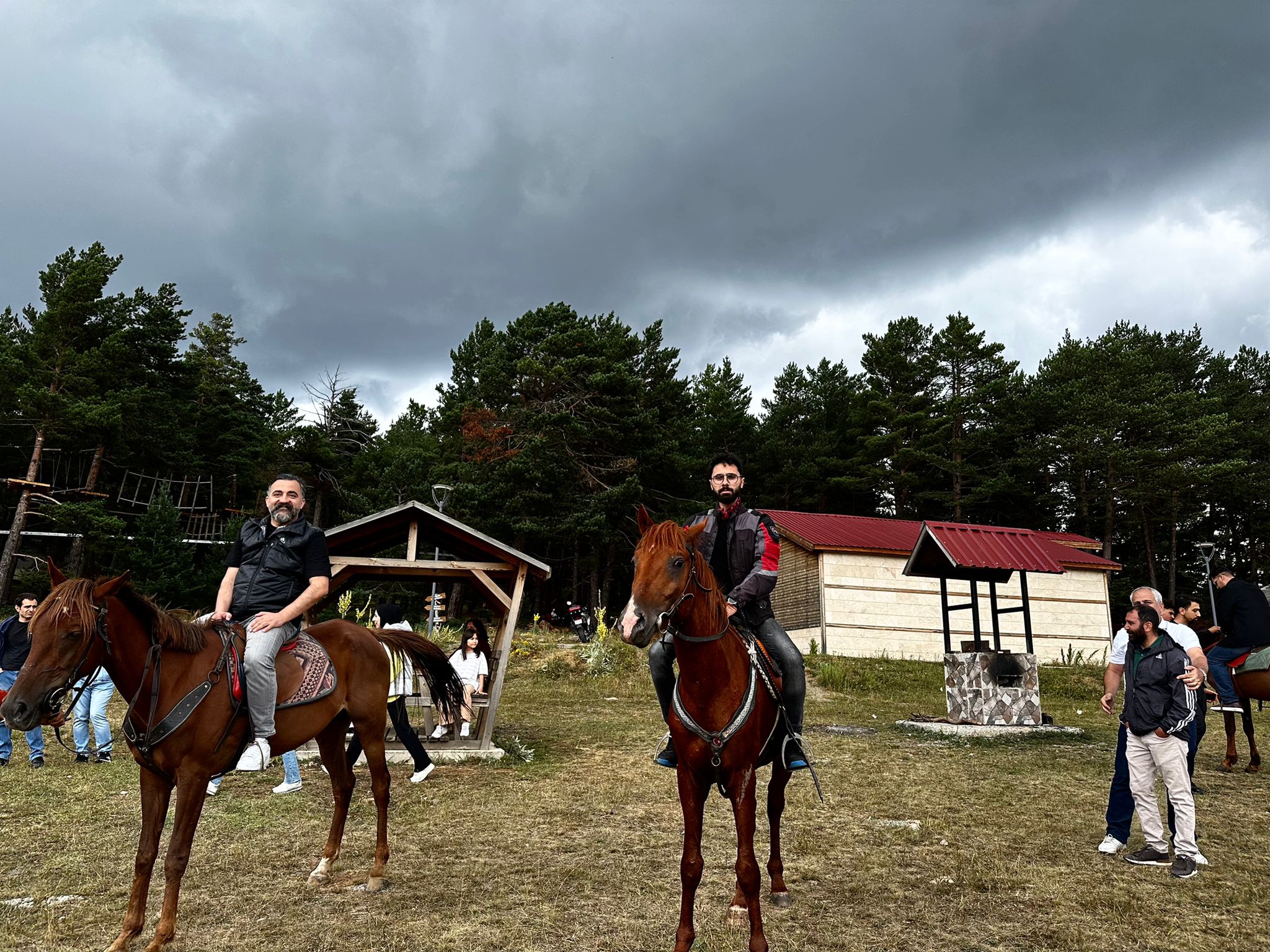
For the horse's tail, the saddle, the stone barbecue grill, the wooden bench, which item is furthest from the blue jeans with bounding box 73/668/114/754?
the stone barbecue grill

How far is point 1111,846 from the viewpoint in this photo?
6488mm

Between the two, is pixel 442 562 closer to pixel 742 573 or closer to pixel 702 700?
pixel 742 573

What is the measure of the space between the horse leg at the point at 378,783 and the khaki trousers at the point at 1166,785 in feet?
19.3

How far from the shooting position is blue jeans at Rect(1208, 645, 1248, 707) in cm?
1002

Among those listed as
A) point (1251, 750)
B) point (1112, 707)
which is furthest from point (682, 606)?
point (1251, 750)

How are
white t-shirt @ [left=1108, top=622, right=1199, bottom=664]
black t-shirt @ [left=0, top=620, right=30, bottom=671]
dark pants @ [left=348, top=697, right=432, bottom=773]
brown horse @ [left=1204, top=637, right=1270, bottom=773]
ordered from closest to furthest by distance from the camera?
white t-shirt @ [left=1108, top=622, right=1199, bottom=664]
black t-shirt @ [left=0, top=620, right=30, bottom=671]
dark pants @ [left=348, top=697, right=432, bottom=773]
brown horse @ [left=1204, top=637, right=1270, bottom=773]

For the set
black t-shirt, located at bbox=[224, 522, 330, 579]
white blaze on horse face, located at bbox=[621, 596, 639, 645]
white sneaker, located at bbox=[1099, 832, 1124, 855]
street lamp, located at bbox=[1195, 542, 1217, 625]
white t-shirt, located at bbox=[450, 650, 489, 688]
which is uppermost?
street lamp, located at bbox=[1195, 542, 1217, 625]

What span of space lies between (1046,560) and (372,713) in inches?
508

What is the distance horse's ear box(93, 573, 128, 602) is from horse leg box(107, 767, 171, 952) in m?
1.08

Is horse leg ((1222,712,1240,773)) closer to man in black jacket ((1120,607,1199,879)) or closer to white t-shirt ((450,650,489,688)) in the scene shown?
man in black jacket ((1120,607,1199,879))

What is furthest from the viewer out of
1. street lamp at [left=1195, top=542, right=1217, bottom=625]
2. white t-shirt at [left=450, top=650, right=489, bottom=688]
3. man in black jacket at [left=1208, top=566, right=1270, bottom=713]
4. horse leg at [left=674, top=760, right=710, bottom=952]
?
street lamp at [left=1195, top=542, right=1217, bottom=625]

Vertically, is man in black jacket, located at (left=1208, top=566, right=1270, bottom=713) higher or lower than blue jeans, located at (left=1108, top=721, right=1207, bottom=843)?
higher

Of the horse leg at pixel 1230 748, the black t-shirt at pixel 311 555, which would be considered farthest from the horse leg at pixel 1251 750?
the black t-shirt at pixel 311 555

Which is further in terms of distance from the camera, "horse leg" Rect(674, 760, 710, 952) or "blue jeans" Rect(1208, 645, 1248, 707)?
"blue jeans" Rect(1208, 645, 1248, 707)
